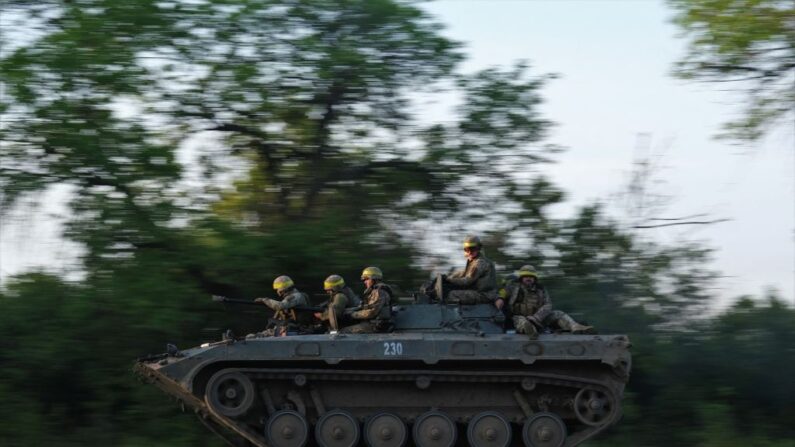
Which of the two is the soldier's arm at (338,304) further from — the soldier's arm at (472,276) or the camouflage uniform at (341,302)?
the soldier's arm at (472,276)

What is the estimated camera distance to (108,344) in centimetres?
1861

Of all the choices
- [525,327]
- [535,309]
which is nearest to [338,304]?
[525,327]

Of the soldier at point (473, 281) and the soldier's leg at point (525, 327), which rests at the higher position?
the soldier at point (473, 281)

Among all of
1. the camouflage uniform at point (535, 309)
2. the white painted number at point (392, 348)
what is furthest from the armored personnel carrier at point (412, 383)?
the camouflage uniform at point (535, 309)

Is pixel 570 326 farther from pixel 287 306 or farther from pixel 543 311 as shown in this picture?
pixel 287 306

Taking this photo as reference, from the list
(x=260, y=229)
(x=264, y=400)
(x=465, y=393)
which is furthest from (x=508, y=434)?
(x=260, y=229)

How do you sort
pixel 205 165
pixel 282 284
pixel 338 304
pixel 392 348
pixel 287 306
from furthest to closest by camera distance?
pixel 205 165 < pixel 282 284 < pixel 287 306 < pixel 338 304 < pixel 392 348

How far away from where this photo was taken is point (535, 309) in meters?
16.0

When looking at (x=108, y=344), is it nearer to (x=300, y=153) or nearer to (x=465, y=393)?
(x=300, y=153)

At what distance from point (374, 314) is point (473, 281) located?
4.89ft

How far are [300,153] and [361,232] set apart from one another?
1.84 meters

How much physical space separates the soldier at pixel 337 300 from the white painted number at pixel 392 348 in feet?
3.51

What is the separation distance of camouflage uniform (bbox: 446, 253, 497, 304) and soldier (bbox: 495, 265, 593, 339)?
22cm

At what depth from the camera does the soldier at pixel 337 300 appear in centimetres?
1591
